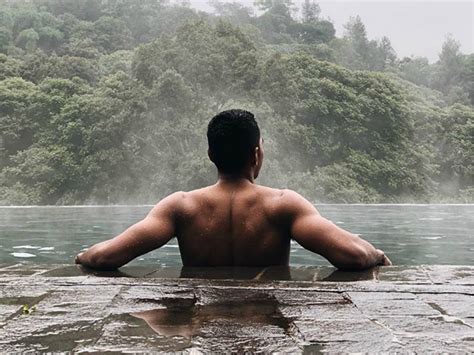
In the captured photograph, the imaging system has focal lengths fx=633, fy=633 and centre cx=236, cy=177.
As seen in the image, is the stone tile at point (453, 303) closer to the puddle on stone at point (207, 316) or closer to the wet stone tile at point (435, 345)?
the wet stone tile at point (435, 345)

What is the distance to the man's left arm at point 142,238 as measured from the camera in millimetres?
2469

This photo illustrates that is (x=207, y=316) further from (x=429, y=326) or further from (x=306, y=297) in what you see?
(x=429, y=326)

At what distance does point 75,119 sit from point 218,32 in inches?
284

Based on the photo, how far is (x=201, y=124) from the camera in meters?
25.0

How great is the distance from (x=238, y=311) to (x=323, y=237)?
2.47 ft

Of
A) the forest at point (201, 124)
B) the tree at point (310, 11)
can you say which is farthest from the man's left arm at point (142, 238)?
the tree at point (310, 11)

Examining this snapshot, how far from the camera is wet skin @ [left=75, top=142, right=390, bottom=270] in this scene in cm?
240

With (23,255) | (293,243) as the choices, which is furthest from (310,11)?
(23,255)

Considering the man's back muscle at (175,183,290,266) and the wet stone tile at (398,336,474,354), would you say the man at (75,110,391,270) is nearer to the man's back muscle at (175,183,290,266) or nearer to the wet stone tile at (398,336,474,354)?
the man's back muscle at (175,183,290,266)

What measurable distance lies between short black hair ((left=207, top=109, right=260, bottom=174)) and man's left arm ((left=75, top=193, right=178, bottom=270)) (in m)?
0.24

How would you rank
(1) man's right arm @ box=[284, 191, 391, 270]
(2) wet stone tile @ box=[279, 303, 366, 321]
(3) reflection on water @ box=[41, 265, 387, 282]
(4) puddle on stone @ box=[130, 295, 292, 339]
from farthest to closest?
1. (1) man's right arm @ box=[284, 191, 391, 270]
2. (3) reflection on water @ box=[41, 265, 387, 282]
3. (2) wet stone tile @ box=[279, 303, 366, 321]
4. (4) puddle on stone @ box=[130, 295, 292, 339]

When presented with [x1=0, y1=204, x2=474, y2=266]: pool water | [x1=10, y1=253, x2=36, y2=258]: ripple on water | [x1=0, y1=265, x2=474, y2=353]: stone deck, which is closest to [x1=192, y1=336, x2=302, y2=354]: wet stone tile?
[x1=0, y1=265, x2=474, y2=353]: stone deck

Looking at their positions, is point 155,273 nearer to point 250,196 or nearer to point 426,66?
point 250,196

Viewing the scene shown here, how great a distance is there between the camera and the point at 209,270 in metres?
2.45
